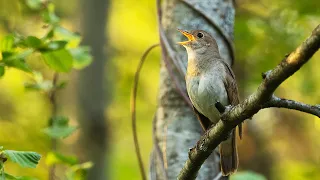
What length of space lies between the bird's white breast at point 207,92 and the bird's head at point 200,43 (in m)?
0.19

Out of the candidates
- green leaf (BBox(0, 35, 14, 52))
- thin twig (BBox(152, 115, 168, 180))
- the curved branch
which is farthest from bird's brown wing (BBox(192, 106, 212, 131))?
the curved branch

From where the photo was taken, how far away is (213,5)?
3371mm

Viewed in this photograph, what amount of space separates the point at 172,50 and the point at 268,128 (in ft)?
16.8

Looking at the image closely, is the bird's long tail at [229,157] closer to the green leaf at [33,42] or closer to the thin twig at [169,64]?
the thin twig at [169,64]

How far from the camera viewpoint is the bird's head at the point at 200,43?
3.47 metres

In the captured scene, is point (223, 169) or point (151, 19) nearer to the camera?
point (223, 169)

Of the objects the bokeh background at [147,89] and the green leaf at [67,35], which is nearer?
the green leaf at [67,35]

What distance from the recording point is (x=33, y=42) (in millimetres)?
2953

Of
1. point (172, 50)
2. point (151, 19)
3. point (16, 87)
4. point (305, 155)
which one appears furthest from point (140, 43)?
point (172, 50)

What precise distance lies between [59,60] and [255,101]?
1517 mm

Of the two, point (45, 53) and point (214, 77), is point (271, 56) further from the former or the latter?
point (45, 53)


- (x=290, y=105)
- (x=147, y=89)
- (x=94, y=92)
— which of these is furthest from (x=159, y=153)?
(x=147, y=89)

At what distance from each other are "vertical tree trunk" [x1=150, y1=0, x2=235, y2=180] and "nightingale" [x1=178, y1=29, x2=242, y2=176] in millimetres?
49

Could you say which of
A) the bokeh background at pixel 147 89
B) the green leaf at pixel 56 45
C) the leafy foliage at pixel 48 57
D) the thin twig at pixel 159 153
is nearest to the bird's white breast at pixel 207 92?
the thin twig at pixel 159 153
